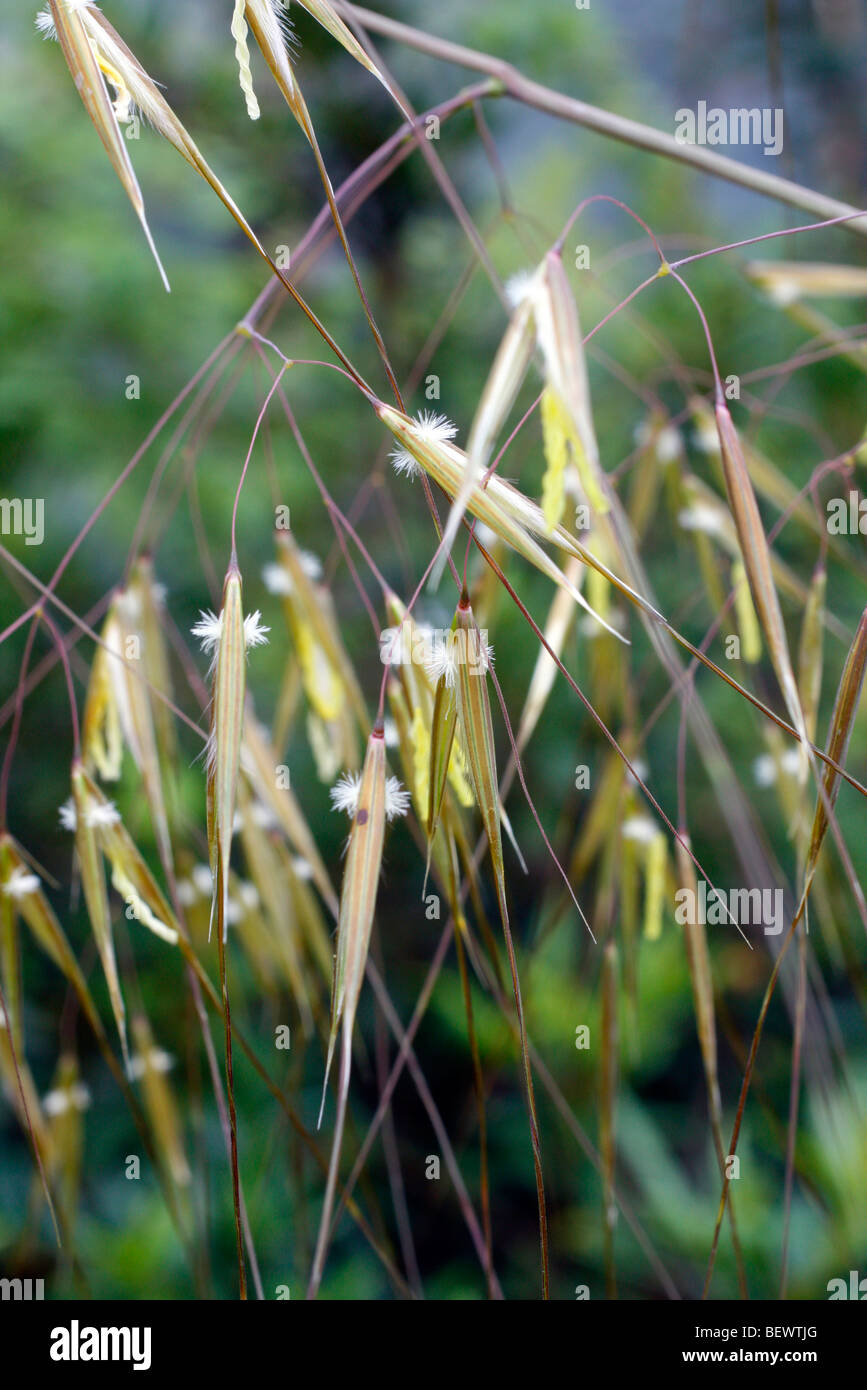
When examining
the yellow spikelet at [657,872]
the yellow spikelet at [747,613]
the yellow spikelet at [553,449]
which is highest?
the yellow spikelet at [747,613]

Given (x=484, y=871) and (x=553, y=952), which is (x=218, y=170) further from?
(x=553, y=952)

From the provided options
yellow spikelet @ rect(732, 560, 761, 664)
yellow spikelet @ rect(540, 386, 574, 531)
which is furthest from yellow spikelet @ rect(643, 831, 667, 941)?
yellow spikelet @ rect(540, 386, 574, 531)

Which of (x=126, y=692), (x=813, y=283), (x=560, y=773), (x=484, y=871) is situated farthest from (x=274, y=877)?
(x=560, y=773)

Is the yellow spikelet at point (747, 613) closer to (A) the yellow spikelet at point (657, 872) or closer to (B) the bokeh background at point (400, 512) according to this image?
(A) the yellow spikelet at point (657, 872)

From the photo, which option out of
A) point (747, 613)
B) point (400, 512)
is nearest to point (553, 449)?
point (747, 613)

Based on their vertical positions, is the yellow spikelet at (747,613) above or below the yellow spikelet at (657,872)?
above

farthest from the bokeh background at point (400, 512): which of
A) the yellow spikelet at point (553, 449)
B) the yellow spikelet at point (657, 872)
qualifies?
the yellow spikelet at point (553, 449)

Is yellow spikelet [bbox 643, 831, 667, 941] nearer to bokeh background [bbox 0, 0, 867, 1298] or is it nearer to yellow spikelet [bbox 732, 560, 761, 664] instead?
yellow spikelet [bbox 732, 560, 761, 664]

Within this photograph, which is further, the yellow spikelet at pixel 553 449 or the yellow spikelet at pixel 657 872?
the yellow spikelet at pixel 657 872

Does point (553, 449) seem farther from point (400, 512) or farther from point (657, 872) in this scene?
point (400, 512)
